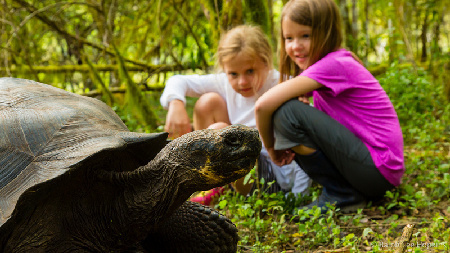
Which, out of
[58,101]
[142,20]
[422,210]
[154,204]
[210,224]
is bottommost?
[422,210]

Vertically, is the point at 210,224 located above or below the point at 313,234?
above

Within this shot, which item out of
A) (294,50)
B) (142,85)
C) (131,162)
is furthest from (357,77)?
(142,85)

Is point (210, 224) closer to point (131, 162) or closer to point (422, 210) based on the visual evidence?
point (131, 162)

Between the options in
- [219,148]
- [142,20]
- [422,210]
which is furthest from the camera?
[142,20]

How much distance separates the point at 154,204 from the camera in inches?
65.3

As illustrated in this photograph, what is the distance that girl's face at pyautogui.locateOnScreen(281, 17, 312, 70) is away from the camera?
298 centimetres

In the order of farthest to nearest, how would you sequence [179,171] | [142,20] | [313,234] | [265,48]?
[142,20] → [265,48] → [313,234] → [179,171]

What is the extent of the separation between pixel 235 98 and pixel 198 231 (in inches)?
71.1

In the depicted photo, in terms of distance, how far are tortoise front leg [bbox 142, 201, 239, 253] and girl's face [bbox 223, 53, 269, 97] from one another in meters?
1.52

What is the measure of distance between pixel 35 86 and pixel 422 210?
228 centimetres

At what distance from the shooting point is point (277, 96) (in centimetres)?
283

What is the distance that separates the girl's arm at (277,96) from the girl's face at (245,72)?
0.48m

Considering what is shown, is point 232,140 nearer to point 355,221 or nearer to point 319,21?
Result: point 355,221

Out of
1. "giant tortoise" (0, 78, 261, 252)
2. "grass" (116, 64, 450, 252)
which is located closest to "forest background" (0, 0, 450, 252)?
"grass" (116, 64, 450, 252)
